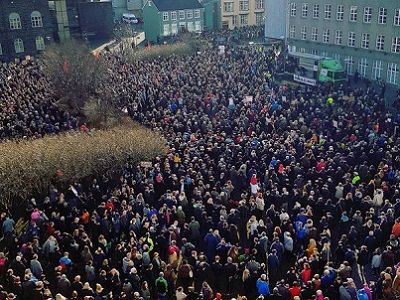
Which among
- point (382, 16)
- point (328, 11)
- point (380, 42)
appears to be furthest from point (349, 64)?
point (328, 11)

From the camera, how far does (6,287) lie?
45.9 feet

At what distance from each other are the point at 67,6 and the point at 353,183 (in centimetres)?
4030

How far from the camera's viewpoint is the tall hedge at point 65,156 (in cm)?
1800

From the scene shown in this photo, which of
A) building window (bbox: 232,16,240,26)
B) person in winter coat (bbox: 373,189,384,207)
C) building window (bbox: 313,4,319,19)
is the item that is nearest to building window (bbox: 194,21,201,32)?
building window (bbox: 232,16,240,26)

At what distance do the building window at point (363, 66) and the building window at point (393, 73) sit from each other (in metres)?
2.45

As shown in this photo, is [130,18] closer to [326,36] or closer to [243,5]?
[243,5]

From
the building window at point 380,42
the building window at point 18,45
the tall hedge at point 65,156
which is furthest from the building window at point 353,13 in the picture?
the building window at point 18,45

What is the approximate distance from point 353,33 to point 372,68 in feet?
11.8

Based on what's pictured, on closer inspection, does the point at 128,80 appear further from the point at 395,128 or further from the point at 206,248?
the point at 206,248

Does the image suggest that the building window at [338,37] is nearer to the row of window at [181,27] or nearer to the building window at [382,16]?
the building window at [382,16]

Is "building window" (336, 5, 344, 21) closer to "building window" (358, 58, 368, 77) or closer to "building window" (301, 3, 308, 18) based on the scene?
"building window" (301, 3, 308, 18)

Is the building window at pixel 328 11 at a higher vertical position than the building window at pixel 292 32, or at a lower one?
higher

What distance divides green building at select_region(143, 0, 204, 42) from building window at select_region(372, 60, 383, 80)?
27.1m

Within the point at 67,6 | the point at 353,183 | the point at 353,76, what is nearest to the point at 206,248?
the point at 353,183
